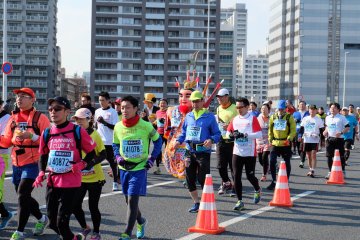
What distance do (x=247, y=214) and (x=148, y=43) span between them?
9496 cm

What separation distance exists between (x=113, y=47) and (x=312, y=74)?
136 feet

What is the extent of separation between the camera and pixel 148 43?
102500 mm

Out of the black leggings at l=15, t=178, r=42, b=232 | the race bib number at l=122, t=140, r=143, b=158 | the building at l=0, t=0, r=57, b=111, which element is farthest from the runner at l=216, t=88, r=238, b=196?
the building at l=0, t=0, r=57, b=111

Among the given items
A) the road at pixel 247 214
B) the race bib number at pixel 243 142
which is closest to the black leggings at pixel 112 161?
the road at pixel 247 214

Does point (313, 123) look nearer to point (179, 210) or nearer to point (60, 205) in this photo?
point (179, 210)

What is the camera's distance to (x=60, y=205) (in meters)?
6.04

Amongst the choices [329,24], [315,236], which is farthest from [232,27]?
[315,236]

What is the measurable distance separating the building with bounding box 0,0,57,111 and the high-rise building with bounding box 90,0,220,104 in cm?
846

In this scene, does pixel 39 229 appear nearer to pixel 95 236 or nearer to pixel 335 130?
pixel 95 236

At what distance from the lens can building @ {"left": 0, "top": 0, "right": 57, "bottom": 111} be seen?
321 feet

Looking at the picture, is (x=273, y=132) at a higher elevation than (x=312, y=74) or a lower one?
lower

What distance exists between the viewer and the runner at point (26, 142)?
7.07m

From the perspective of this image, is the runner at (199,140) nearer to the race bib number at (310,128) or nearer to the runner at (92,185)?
the runner at (92,185)

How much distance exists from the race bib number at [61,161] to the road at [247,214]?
1.45 meters
